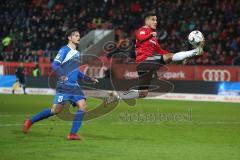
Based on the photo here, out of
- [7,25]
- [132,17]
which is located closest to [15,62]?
[7,25]

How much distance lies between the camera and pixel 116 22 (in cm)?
3506

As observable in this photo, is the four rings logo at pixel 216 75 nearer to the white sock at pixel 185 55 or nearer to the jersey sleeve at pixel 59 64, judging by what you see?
the white sock at pixel 185 55

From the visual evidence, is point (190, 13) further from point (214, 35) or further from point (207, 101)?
point (207, 101)

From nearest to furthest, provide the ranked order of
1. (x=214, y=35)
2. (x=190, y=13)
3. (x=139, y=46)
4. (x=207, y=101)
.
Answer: (x=139, y=46), (x=207, y=101), (x=214, y=35), (x=190, y=13)

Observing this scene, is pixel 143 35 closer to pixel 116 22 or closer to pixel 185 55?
pixel 185 55

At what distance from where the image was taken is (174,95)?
29.3 m

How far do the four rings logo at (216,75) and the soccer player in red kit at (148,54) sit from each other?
13.8 meters

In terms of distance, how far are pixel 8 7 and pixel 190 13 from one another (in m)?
13.4

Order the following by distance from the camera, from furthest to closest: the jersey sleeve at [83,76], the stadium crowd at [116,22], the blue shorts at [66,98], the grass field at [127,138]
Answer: the stadium crowd at [116,22]
the jersey sleeve at [83,76]
the blue shorts at [66,98]
the grass field at [127,138]

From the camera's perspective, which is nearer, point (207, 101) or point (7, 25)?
point (207, 101)

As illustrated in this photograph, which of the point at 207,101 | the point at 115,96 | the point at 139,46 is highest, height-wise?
the point at 139,46

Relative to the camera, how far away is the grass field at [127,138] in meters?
10.3

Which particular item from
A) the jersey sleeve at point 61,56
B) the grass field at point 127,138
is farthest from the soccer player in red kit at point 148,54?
the jersey sleeve at point 61,56

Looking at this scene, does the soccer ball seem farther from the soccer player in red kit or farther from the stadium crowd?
the stadium crowd
